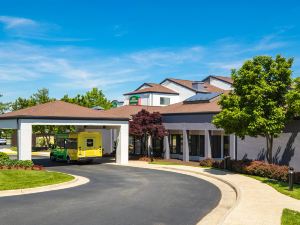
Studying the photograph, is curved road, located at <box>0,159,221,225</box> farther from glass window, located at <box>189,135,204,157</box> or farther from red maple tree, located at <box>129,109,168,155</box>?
glass window, located at <box>189,135,204,157</box>

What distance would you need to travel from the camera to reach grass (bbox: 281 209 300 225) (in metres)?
12.9

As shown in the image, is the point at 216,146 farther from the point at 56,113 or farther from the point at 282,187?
the point at 282,187

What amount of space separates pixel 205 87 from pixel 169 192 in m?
51.3

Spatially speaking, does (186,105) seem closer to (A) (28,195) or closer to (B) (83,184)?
(B) (83,184)

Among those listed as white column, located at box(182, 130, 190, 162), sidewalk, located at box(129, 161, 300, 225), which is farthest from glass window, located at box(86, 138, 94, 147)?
sidewalk, located at box(129, 161, 300, 225)

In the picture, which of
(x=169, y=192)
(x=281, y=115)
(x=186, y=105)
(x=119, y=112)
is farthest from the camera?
(x=119, y=112)

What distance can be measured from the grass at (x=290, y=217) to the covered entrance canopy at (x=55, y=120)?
861 inches

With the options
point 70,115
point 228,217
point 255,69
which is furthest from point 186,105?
point 228,217

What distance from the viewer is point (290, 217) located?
44.9ft

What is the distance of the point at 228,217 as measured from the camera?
1347cm

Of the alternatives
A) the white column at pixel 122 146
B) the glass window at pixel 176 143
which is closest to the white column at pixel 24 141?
the white column at pixel 122 146

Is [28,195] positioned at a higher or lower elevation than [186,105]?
lower

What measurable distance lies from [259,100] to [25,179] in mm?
15472

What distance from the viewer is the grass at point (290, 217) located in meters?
12.9
